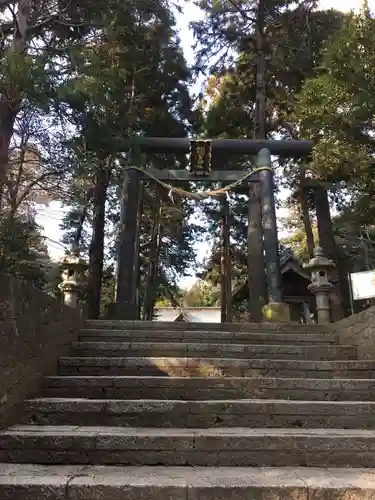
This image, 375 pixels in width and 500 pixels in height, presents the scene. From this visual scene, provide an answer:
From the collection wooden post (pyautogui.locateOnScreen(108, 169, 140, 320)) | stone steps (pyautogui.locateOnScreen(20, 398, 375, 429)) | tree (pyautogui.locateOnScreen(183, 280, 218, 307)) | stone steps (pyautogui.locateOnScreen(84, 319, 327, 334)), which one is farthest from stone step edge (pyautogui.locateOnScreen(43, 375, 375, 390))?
tree (pyautogui.locateOnScreen(183, 280, 218, 307))

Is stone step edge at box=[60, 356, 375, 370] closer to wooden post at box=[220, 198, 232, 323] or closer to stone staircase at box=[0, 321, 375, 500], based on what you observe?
Answer: stone staircase at box=[0, 321, 375, 500]

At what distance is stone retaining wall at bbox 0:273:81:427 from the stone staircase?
158 mm

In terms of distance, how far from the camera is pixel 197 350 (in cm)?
527

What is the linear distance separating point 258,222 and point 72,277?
284 inches

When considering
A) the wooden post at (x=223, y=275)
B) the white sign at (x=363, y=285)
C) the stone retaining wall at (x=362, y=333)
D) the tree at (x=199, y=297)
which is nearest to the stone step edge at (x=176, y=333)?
the stone retaining wall at (x=362, y=333)

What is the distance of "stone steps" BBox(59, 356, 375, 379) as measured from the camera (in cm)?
468

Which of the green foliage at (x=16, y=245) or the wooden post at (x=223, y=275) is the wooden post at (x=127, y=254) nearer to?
the green foliage at (x=16, y=245)

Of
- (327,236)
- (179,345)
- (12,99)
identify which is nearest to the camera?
(179,345)

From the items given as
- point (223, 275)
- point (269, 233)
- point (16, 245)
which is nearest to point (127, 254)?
point (16, 245)

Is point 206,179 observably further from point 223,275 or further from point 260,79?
point 223,275

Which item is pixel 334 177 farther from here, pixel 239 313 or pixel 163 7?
pixel 239 313

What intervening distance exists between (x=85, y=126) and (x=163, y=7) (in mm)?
4875

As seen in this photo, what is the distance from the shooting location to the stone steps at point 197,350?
17.0ft

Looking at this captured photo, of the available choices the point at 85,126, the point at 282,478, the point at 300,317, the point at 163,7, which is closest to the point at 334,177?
the point at 85,126
